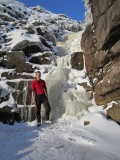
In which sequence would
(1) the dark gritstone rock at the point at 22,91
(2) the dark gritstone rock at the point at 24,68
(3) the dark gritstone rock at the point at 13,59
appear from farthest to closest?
(3) the dark gritstone rock at the point at 13,59, (2) the dark gritstone rock at the point at 24,68, (1) the dark gritstone rock at the point at 22,91

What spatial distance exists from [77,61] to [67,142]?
8.92 m

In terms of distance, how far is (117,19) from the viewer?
11.3 metres

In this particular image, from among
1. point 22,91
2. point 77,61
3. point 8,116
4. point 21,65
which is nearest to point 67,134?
point 8,116

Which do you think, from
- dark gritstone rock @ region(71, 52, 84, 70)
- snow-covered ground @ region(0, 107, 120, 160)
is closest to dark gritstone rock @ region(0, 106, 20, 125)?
snow-covered ground @ region(0, 107, 120, 160)

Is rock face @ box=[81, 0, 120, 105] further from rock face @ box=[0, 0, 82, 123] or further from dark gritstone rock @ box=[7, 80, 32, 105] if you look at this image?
dark gritstone rock @ box=[7, 80, 32, 105]

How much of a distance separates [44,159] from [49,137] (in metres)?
2.27

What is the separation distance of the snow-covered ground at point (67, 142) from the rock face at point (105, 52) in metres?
1.19

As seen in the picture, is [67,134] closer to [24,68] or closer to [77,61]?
[77,61]

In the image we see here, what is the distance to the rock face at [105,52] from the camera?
38.3ft

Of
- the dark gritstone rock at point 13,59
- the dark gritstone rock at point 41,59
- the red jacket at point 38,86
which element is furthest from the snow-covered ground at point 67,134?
the dark gritstone rock at point 41,59

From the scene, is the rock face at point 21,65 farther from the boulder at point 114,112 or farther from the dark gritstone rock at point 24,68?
the boulder at point 114,112

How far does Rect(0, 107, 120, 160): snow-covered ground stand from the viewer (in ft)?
23.9

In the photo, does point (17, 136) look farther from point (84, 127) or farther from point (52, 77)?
point (52, 77)

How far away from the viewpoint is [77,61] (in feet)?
55.8
